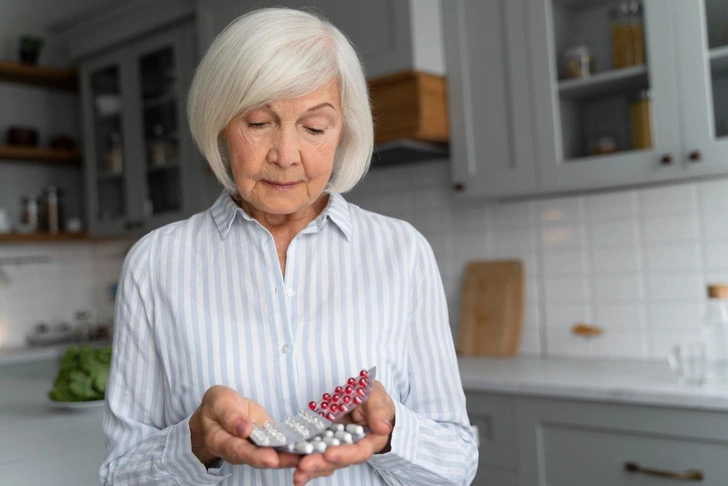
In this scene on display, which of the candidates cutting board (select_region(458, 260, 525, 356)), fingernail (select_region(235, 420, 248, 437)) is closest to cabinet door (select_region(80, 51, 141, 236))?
cutting board (select_region(458, 260, 525, 356))

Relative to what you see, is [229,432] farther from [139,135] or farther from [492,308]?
[139,135]

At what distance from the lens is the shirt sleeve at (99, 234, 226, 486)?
0.92 metres

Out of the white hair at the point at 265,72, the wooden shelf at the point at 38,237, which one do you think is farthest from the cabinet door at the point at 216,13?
the white hair at the point at 265,72

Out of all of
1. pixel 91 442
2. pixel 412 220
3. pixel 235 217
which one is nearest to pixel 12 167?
pixel 412 220

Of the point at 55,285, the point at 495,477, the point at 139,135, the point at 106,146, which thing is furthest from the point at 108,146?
the point at 495,477

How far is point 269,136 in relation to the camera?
2.99 ft

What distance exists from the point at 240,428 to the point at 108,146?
3435mm

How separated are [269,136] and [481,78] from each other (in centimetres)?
170

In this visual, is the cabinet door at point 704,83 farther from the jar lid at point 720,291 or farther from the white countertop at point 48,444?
the white countertop at point 48,444

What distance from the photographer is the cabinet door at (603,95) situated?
6.68 feet

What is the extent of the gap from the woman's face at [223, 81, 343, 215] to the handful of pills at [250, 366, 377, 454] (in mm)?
266

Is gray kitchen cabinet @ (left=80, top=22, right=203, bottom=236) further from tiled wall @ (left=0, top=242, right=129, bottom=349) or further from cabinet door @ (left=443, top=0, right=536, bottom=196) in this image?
cabinet door @ (left=443, top=0, right=536, bottom=196)

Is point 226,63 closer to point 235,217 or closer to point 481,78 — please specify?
point 235,217

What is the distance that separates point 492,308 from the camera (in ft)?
8.63
